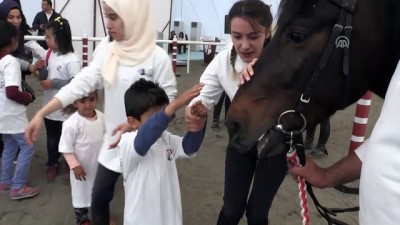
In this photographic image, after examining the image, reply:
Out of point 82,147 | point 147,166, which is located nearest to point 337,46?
point 147,166

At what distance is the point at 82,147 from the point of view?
2744 mm

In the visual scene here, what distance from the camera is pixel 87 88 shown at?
2.21m

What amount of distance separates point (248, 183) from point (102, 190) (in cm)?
87

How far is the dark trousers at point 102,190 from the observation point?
87.0 inches

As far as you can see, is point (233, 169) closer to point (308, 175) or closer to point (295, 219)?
point (308, 175)

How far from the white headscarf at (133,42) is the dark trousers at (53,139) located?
166 centimetres

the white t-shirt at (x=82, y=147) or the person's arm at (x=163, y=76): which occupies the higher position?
the person's arm at (x=163, y=76)

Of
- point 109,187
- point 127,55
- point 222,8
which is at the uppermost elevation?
point 222,8

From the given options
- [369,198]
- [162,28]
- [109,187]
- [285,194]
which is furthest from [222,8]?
[369,198]

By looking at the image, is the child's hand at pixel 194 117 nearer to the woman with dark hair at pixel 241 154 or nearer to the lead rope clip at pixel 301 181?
the woman with dark hair at pixel 241 154

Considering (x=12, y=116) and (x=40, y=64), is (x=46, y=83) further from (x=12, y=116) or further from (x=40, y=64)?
(x=12, y=116)

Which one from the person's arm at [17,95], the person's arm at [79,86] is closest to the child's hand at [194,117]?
the person's arm at [79,86]

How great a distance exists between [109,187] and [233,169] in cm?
78

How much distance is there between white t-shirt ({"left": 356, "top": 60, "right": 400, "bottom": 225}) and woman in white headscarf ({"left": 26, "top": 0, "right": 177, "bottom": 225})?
1.46 m
